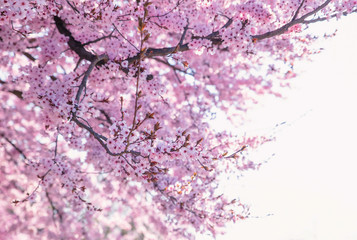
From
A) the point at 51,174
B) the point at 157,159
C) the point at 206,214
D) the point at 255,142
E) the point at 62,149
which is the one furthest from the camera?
the point at 62,149

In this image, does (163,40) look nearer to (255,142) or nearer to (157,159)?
(255,142)

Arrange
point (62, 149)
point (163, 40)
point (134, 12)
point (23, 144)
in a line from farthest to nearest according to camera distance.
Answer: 1. point (62, 149)
2. point (23, 144)
3. point (163, 40)
4. point (134, 12)

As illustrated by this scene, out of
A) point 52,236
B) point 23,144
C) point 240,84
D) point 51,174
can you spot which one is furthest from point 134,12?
point 52,236

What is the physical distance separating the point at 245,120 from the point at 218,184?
550 centimetres

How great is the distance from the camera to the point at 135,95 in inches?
301

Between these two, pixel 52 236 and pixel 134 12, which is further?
pixel 52 236

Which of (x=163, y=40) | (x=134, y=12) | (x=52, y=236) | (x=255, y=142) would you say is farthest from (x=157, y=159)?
(x=52, y=236)

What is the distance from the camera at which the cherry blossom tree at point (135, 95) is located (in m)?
3.73

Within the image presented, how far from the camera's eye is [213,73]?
10016mm

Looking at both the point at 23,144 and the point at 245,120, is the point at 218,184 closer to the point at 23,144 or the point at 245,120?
the point at 245,120

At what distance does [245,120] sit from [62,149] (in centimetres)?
773

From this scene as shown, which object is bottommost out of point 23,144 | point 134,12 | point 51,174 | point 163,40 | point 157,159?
point 157,159

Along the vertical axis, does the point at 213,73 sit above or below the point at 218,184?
above

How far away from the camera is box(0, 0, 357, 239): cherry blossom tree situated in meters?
3.73
